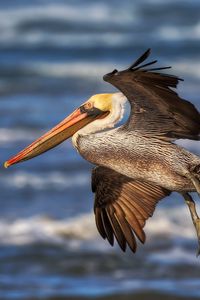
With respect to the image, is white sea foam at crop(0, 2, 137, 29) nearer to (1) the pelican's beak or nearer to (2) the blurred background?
(2) the blurred background

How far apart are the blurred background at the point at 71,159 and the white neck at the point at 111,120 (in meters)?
3.78

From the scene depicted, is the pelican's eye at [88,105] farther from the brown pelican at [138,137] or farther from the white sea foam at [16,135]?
the white sea foam at [16,135]

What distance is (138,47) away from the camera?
24.3m

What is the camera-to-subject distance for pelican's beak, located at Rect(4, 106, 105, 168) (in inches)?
357

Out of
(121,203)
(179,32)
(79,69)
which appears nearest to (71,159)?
(79,69)

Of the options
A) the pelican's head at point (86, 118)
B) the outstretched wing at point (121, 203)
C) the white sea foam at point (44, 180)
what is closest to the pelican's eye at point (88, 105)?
the pelican's head at point (86, 118)

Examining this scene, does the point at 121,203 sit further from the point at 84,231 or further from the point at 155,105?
the point at 84,231

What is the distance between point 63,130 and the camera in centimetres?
920

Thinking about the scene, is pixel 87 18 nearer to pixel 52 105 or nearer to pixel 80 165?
pixel 52 105

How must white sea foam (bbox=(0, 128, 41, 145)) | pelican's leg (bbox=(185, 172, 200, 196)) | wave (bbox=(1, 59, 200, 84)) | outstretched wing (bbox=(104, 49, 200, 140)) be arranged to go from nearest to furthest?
outstretched wing (bbox=(104, 49, 200, 140)), pelican's leg (bbox=(185, 172, 200, 196)), white sea foam (bbox=(0, 128, 41, 145)), wave (bbox=(1, 59, 200, 84))

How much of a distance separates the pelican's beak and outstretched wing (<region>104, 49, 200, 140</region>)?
0.40 metres

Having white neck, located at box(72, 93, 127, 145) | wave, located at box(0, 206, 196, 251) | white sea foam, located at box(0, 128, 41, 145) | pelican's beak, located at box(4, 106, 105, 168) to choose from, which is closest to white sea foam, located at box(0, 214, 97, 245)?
wave, located at box(0, 206, 196, 251)

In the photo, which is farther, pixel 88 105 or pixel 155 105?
pixel 88 105

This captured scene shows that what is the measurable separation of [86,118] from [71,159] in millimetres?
8194
